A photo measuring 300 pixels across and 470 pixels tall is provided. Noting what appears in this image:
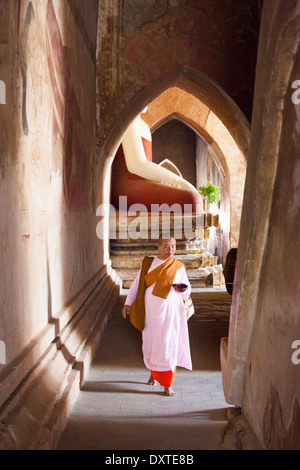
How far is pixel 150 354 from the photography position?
4.39 meters

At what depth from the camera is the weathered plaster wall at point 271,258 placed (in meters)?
2.24

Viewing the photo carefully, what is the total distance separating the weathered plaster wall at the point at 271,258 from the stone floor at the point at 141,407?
1.71 feet

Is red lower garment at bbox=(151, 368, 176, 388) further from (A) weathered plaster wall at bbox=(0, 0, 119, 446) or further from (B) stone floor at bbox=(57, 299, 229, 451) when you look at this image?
(A) weathered plaster wall at bbox=(0, 0, 119, 446)

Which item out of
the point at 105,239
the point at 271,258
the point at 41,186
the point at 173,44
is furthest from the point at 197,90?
the point at 271,258

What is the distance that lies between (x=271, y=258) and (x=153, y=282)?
187 cm

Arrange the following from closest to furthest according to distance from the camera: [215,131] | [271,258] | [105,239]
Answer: [271,258] → [105,239] → [215,131]

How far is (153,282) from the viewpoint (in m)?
4.43

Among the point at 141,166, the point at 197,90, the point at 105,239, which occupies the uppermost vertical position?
the point at 197,90

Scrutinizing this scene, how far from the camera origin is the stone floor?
10.3ft

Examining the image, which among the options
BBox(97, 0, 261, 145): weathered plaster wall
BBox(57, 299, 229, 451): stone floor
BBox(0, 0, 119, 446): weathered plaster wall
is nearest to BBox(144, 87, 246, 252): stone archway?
BBox(97, 0, 261, 145): weathered plaster wall

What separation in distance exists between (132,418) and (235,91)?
5071mm

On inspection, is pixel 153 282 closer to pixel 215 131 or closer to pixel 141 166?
pixel 141 166

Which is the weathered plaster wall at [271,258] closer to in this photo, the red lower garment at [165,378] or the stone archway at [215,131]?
the red lower garment at [165,378]

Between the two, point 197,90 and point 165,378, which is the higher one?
point 197,90
